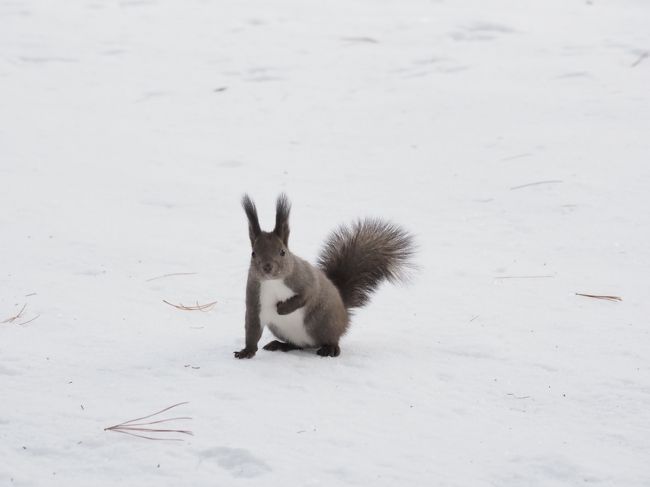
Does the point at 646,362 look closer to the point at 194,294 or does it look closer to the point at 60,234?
the point at 194,294

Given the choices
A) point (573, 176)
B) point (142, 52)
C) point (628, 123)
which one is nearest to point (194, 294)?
point (573, 176)

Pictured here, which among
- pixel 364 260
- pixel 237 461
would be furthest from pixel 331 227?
pixel 237 461

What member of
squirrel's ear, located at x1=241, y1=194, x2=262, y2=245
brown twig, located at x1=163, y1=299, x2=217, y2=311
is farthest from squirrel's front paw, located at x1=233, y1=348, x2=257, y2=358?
brown twig, located at x1=163, y1=299, x2=217, y2=311

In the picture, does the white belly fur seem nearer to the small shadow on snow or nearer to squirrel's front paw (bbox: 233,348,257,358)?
squirrel's front paw (bbox: 233,348,257,358)

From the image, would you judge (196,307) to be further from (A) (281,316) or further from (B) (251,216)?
(B) (251,216)

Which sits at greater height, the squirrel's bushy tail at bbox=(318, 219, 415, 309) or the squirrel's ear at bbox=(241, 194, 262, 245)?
the squirrel's ear at bbox=(241, 194, 262, 245)

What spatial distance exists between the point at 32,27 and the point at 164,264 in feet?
16.5

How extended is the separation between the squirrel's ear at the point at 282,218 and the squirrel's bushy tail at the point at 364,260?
496 millimetres

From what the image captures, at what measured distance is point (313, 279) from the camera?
3482 mm

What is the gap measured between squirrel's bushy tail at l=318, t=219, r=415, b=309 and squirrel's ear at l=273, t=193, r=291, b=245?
496 millimetres

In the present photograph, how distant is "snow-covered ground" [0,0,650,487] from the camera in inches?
107

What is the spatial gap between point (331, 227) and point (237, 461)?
2.99 m

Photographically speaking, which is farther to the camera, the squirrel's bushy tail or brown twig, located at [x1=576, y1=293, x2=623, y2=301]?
brown twig, located at [x1=576, y1=293, x2=623, y2=301]

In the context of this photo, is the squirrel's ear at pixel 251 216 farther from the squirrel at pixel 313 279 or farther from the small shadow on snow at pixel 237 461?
the small shadow on snow at pixel 237 461
